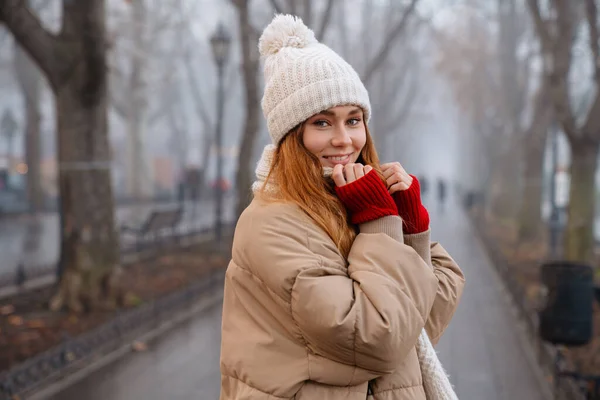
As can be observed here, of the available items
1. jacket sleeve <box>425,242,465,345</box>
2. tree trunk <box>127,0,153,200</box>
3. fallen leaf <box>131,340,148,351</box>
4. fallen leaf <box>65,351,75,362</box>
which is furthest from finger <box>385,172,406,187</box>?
tree trunk <box>127,0,153,200</box>

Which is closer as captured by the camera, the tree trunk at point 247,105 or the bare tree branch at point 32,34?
the bare tree branch at point 32,34

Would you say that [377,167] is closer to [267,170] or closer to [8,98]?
[267,170]

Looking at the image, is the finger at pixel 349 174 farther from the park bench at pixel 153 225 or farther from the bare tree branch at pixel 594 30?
the park bench at pixel 153 225

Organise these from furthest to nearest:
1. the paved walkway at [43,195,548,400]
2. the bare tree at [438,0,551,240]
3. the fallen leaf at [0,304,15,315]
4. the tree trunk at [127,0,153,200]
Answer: the tree trunk at [127,0,153,200], the bare tree at [438,0,551,240], the fallen leaf at [0,304,15,315], the paved walkway at [43,195,548,400]

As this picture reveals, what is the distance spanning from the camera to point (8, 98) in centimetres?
6062

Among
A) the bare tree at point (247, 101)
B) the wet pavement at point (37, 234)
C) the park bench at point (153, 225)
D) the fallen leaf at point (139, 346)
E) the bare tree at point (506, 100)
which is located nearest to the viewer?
the fallen leaf at point (139, 346)

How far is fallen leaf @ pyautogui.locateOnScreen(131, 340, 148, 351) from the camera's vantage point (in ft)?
26.7

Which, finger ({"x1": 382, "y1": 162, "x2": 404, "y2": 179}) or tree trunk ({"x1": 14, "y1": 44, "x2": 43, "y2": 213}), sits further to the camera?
tree trunk ({"x1": 14, "y1": 44, "x2": 43, "y2": 213})

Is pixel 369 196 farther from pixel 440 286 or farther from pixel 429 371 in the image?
A: pixel 429 371

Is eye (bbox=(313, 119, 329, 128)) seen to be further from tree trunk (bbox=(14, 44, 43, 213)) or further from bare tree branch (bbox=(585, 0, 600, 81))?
tree trunk (bbox=(14, 44, 43, 213))

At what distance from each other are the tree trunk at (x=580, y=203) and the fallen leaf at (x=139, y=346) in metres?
6.01

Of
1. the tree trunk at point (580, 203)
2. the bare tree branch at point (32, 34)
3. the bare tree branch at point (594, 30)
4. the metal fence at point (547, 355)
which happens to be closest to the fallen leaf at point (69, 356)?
the bare tree branch at point (32, 34)

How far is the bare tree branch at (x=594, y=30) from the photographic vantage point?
33.1 feet

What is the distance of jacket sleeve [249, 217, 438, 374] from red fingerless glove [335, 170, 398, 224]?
7 cm
